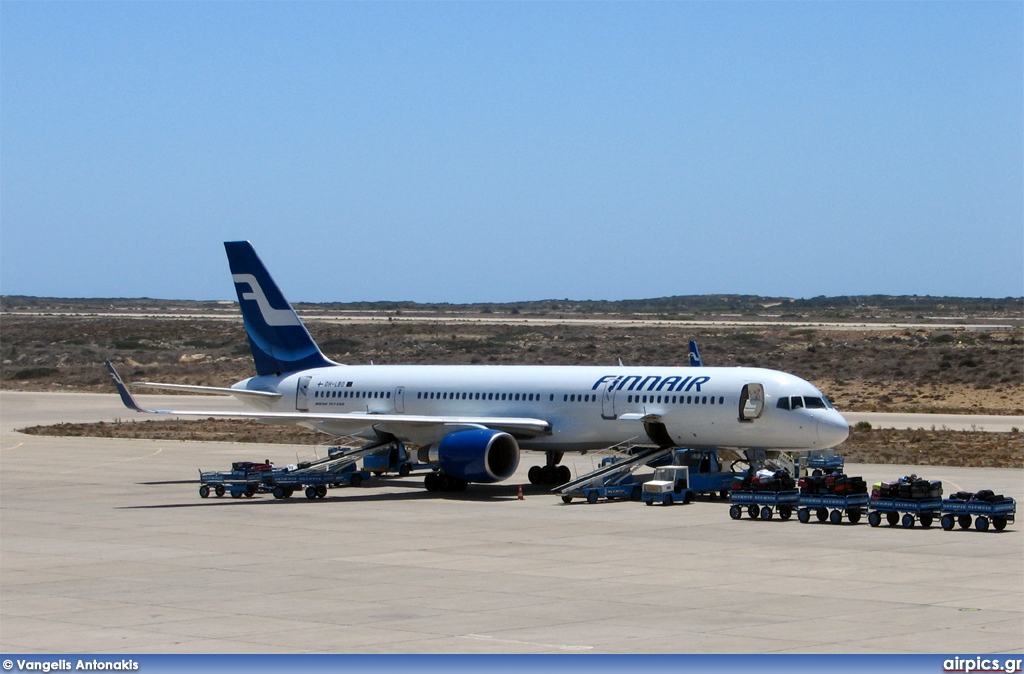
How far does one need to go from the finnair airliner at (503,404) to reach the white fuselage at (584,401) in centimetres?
4

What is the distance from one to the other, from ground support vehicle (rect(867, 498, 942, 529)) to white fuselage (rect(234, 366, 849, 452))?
5616 millimetres

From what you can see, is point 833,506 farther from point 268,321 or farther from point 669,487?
point 268,321

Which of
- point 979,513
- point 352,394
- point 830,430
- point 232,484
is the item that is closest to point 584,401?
point 830,430

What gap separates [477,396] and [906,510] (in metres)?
16.9

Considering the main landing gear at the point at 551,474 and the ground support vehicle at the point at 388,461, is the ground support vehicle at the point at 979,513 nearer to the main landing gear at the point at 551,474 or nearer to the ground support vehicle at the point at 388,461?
the main landing gear at the point at 551,474

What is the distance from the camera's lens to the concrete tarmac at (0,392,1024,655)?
2031 cm

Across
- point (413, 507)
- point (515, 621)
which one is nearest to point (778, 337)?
point (413, 507)

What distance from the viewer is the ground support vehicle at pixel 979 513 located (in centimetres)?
3228

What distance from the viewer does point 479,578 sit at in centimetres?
2623

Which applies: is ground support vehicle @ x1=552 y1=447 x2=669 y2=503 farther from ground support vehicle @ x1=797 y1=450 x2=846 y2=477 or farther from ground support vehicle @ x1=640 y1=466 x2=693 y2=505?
ground support vehicle @ x1=797 y1=450 x2=846 y2=477

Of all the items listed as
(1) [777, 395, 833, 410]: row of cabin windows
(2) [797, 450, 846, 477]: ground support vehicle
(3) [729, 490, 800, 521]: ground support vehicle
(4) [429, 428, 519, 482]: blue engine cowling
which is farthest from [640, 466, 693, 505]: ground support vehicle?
(2) [797, 450, 846, 477]: ground support vehicle

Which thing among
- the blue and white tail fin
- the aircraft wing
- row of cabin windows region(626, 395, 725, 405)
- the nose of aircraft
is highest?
the blue and white tail fin

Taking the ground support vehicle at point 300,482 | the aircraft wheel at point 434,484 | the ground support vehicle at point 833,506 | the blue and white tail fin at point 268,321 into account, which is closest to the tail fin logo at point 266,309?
the blue and white tail fin at point 268,321

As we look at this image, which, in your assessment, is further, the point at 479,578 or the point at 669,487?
the point at 669,487
